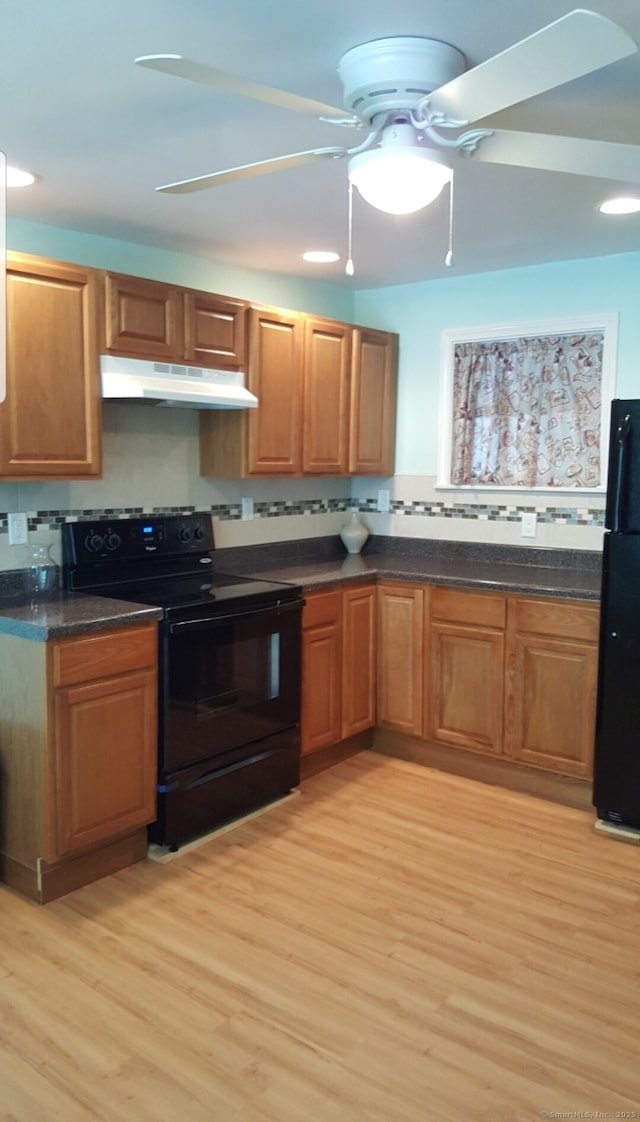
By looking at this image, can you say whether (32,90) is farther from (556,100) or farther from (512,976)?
(512,976)

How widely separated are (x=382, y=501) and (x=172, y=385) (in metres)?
1.71

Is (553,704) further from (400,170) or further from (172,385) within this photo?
(400,170)

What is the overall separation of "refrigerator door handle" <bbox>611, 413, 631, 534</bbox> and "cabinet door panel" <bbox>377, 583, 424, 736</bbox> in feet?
3.34

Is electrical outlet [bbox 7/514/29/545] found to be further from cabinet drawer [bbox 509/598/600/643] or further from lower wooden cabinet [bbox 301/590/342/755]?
cabinet drawer [bbox 509/598/600/643]

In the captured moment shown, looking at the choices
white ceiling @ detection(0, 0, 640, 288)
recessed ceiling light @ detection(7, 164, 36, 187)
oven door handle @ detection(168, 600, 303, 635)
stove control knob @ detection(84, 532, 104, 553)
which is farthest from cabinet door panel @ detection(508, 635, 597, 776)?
recessed ceiling light @ detection(7, 164, 36, 187)

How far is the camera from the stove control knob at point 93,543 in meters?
3.29

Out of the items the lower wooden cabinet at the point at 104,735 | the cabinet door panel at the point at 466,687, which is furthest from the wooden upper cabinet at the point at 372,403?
the lower wooden cabinet at the point at 104,735

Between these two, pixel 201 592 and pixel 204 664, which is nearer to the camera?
pixel 204 664

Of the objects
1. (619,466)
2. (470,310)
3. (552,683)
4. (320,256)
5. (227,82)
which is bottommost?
(552,683)

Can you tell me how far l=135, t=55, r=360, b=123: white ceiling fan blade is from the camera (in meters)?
1.38

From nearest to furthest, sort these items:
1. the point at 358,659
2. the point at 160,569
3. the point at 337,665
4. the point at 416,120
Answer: the point at 416,120 < the point at 160,569 < the point at 337,665 < the point at 358,659

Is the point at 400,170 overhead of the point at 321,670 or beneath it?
overhead

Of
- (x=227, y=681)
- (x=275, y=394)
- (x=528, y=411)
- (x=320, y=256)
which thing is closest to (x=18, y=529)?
(x=227, y=681)

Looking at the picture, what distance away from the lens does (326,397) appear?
404 cm
